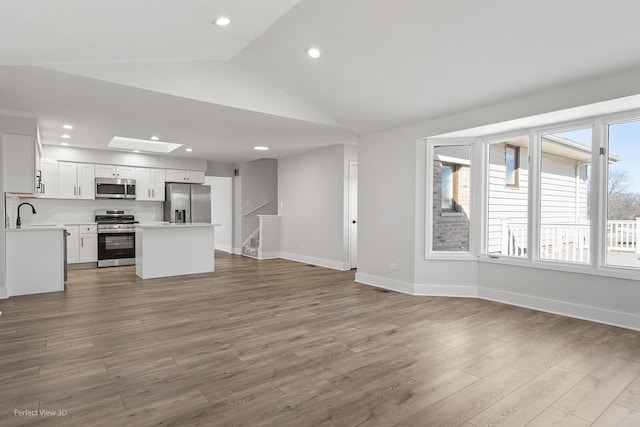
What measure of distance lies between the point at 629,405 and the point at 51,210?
9.18 meters

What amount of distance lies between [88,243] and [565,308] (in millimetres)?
7998

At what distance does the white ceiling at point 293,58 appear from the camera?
8.86ft

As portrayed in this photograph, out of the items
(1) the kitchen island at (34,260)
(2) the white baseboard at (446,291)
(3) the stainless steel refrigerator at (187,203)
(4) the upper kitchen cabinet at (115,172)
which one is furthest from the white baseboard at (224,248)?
(2) the white baseboard at (446,291)

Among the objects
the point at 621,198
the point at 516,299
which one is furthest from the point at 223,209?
the point at 621,198

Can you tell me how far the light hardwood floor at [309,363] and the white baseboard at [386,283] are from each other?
0.38 meters

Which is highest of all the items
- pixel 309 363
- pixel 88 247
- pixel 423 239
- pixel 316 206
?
pixel 316 206

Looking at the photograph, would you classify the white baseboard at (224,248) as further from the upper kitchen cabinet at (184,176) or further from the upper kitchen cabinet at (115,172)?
the upper kitchen cabinet at (115,172)

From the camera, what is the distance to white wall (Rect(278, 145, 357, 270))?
23.2 feet

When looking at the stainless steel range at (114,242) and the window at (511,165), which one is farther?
the stainless steel range at (114,242)

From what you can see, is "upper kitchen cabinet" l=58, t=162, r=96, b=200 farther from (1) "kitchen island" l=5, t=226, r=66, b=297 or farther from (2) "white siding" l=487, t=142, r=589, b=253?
(2) "white siding" l=487, t=142, r=589, b=253

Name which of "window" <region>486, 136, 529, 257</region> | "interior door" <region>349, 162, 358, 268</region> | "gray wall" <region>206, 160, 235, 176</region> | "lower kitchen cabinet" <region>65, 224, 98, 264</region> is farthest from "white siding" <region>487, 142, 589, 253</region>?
"lower kitchen cabinet" <region>65, 224, 98, 264</region>

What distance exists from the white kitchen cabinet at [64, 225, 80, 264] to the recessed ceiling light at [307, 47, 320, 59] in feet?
19.6

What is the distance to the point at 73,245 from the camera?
702 cm

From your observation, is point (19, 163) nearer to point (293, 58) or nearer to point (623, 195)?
point (293, 58)
